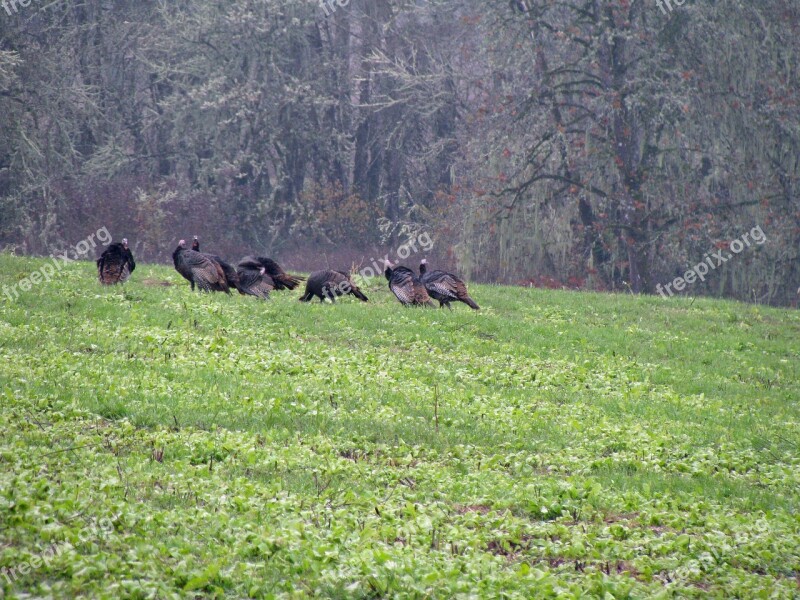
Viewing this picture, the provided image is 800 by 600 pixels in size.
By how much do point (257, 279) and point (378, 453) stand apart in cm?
1036

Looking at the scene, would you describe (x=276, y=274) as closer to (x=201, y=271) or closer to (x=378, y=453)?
(x=201, y=271)

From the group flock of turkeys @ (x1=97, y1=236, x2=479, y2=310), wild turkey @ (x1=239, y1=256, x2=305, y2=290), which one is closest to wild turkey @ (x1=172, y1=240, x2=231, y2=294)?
flock of turkeys @ (x1=97, y1=236, x2=479, y2=310)

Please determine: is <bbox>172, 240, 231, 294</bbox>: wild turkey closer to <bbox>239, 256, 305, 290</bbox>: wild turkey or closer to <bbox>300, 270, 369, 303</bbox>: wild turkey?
<bbox>239, 256, 305, 290</bbox>: wild turkey

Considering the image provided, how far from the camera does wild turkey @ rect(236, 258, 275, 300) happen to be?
20656 mm

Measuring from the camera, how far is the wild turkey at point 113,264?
20.4 meters

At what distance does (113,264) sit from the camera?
810 inches

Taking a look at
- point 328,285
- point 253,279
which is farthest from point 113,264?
point 328,285

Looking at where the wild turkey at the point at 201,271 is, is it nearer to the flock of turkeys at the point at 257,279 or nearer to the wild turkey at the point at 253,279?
the flock of turkeys at the point at 257,279

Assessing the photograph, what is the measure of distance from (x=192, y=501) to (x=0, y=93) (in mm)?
35677

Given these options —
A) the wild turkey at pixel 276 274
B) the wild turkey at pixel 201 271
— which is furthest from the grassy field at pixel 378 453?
the wild turkey at pixel 276 274

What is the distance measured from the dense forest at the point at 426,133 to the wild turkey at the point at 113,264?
16.8m

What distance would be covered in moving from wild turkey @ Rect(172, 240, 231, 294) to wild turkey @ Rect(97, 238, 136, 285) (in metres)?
1.07

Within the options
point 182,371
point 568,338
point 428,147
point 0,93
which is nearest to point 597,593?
point 182,371

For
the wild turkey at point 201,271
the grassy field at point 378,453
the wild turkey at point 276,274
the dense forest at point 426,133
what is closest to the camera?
the grassy field at point 378,453
